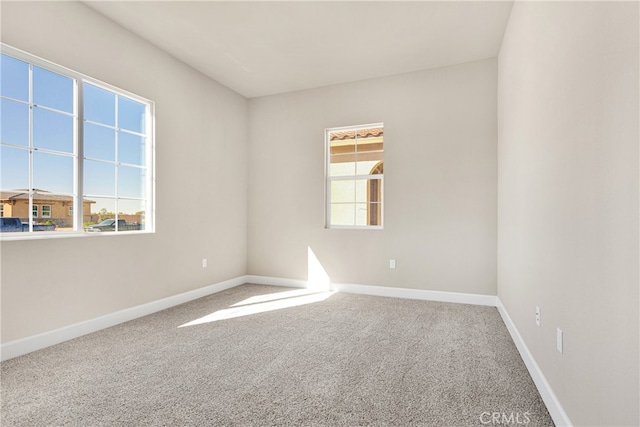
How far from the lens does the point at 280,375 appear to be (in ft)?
6.99

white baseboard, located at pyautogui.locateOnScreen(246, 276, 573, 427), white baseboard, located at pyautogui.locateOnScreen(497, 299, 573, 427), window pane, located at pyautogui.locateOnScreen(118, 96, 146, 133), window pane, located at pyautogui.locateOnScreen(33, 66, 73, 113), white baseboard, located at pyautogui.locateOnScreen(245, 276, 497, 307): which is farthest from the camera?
white baseboard, located at pyautogui.locateOnScreen(245, 276, 497, 307)

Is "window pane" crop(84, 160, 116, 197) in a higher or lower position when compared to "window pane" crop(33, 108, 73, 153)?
lower

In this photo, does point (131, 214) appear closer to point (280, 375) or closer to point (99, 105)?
point (99, 105)

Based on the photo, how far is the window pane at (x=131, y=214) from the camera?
3242 millimetres

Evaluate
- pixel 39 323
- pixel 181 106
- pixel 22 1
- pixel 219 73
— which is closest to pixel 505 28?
pixel 219 73

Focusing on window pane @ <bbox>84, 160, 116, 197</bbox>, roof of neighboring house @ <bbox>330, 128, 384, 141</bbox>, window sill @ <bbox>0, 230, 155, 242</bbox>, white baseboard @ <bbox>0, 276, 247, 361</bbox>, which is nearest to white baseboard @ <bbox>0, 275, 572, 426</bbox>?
white baseboard @ <bbox>0, 276, 247, 361</bbox>

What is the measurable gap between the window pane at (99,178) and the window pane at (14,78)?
0.67 metres

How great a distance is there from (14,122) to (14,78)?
1.10ft

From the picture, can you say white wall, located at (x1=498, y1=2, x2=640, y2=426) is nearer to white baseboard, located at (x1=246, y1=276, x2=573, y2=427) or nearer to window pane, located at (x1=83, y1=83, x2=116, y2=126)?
white baseboard, located at (x1=246, y1=276, x2=573, y2=427)

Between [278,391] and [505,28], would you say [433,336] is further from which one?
[505,28]

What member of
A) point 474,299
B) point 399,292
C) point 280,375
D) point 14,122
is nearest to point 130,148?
point 14,122

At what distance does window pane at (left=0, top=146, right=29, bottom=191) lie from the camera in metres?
2.37

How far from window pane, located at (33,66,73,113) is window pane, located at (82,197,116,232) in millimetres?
820

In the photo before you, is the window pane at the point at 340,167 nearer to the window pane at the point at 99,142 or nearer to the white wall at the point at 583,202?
the white wall at the point at 583,202
